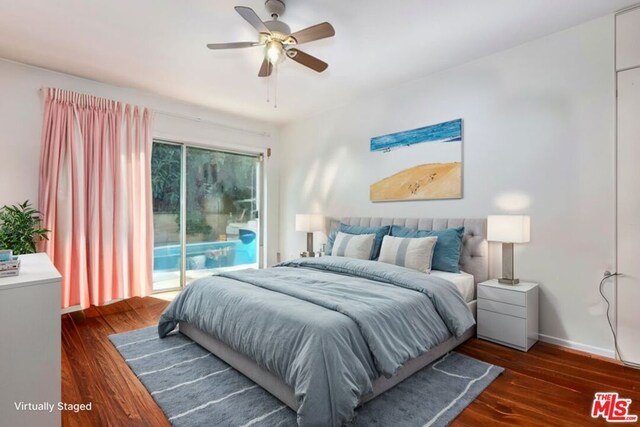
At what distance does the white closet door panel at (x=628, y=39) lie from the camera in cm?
232

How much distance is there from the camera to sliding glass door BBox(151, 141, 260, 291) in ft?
14.3

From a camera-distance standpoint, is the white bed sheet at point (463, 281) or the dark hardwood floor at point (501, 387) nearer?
the dark hardwood floor at point (501, 387)

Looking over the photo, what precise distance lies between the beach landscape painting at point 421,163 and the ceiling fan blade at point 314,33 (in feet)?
5.69

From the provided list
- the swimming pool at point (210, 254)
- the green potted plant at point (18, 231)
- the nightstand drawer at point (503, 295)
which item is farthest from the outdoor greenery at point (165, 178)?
the nightstand drawer at point (503, 295)

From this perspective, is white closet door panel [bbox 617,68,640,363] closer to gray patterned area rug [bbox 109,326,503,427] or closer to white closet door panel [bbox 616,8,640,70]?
white closet door panel [bbox 616,8,640,70]

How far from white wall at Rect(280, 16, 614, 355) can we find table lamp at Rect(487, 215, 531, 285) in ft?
0.68

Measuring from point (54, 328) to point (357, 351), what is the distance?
55.4 inches

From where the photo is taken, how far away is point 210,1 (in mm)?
2252

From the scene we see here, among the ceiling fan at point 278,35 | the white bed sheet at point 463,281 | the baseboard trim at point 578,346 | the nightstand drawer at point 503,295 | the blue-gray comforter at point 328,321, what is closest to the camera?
the blue-gray comforter at point 328,321

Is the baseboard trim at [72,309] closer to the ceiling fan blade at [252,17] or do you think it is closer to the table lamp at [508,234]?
the ceiling fan blade at [252,17]

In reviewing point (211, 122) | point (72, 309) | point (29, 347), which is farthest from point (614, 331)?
point (72, 309)

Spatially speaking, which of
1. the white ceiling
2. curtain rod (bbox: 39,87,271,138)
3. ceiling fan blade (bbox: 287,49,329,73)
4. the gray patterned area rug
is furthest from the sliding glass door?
ceiling fan blade (bbox: 287,49,329,73)

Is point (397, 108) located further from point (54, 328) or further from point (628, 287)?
point (54, 328)

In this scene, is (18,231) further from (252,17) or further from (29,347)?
(252,17)
